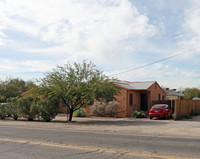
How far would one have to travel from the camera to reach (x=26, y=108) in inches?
830

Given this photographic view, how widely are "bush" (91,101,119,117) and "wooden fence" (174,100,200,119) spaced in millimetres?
6828

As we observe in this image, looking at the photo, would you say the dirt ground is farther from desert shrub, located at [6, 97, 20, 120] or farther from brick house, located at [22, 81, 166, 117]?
brick house, located at [22, 81, 166, 117]

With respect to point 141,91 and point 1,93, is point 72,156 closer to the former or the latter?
point 141,91

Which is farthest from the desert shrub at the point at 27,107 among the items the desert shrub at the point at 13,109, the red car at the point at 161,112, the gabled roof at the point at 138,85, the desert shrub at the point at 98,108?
the red car at the point at 161,112

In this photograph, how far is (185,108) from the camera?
2288cm

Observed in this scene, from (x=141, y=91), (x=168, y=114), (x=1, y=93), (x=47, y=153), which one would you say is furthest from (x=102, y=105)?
(x=1, y=93)

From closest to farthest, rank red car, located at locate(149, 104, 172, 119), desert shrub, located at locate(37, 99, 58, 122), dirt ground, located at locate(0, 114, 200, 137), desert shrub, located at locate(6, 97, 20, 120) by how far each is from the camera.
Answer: dirt ground, located at locate(0, 114, 200, 137) → desert shrub, located at locate(37, 99, 58, 122) → red car, located at locate(149, 104, 172, 119) → desert shrub, located at locate(6, 97, 20, 120)

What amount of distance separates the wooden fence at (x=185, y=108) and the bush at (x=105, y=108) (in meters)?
6.83

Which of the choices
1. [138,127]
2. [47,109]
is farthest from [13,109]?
[138,127]

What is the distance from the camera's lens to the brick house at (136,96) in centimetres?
2605

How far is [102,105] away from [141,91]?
5647 millimetres

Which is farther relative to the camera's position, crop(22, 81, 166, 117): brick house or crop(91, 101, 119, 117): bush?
crop(22, 81, 166, 117): brick house

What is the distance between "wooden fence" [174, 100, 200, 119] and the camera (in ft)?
68.4

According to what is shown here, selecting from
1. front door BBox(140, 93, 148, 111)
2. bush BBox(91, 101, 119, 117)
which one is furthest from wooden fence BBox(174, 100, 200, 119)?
bush BBox(91, 101, 119, 117)
